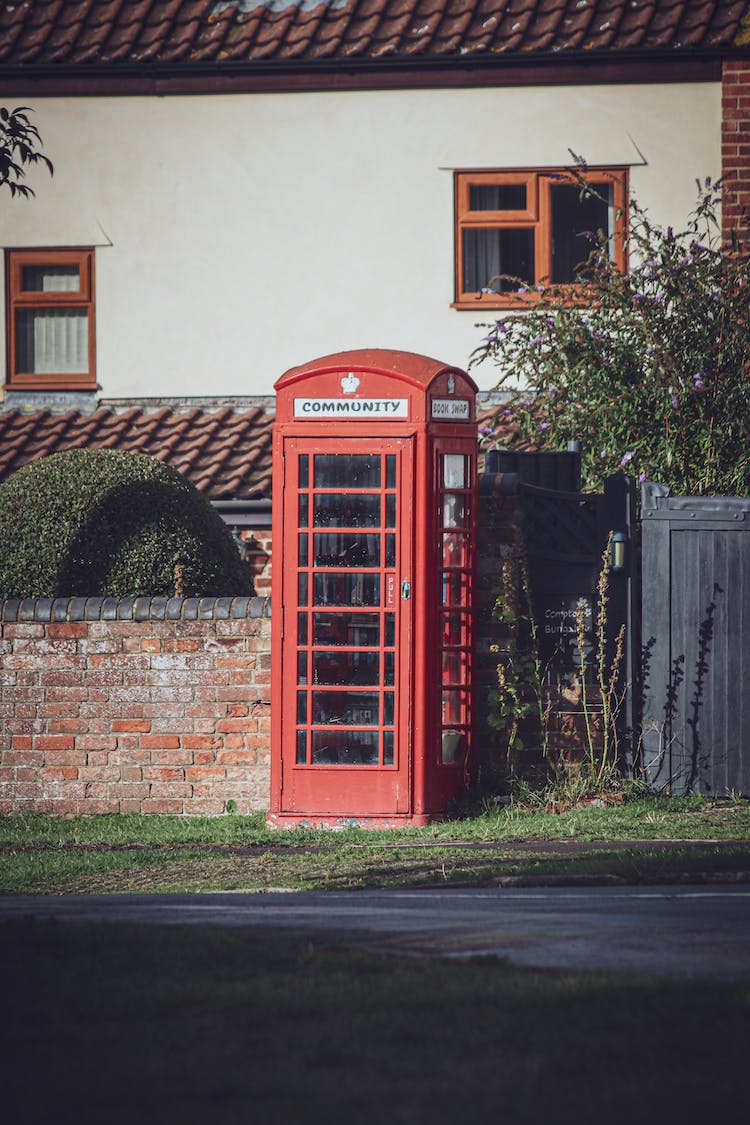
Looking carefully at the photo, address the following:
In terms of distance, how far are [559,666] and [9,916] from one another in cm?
463

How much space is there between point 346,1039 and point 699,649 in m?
6.31

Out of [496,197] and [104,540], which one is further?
[496,197]

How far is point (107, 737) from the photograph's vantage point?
428 inches

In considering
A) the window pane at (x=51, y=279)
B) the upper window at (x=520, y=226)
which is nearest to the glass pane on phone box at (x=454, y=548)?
the upper window at (x=520, y=226)

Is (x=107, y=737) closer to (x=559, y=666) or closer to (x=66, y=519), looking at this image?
(x=66, y=519)

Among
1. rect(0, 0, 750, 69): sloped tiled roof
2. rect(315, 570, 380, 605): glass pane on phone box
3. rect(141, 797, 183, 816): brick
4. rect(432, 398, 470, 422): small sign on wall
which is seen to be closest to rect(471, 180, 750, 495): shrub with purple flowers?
rect(432, 398, 470, 422): small sign on wall

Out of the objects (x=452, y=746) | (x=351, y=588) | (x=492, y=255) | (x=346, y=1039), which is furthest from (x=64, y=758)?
(x=492, y=255)

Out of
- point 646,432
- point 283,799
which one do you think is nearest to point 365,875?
point 283,799

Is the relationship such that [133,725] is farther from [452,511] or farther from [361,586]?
[452,511]

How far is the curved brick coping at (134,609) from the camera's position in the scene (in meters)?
10.7

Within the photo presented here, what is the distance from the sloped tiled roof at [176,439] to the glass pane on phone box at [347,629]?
211 inches

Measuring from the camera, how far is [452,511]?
33.4ft

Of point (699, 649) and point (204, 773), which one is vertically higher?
point (699, 649)

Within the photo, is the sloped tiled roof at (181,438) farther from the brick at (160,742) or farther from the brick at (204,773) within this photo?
the brick at (204,773)
